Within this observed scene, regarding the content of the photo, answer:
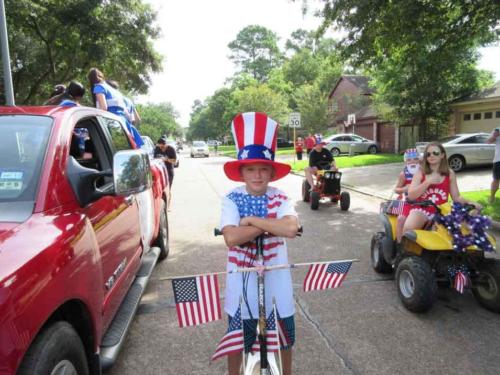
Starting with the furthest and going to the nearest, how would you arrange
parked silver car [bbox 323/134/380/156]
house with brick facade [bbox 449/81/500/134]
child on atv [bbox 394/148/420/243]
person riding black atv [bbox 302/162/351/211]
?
parked silver car [bbox 323/134/380/156]
house with brick facade [bbox 449/81/500/134]
person riding black atv [bbox 302/162/351/211]
child on atv [bbox 394/148/420/243]

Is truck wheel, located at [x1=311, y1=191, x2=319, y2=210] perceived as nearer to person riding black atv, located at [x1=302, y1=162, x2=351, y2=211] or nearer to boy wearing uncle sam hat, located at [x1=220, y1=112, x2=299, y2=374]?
person riding black atv, located at [x1=302, y1=162, x2=351, y2=211]

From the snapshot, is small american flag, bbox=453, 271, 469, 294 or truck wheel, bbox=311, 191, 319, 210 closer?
small american flag, bbox=453, 271, 469, 294

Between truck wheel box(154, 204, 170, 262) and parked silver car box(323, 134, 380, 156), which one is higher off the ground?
parked silver car box(323, 134, 380, 156)

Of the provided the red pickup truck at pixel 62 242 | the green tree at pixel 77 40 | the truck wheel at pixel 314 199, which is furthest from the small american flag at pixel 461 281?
the green tree at pixel 77 40

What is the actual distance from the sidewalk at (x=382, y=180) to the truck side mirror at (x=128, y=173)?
8.04 m

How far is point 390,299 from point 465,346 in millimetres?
989

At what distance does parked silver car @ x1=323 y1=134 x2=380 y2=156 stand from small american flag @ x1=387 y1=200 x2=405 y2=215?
22725 mm

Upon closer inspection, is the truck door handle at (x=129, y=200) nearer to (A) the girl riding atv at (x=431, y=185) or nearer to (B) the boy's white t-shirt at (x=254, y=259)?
(B) the boy's white t-shirt at (x=254, y=259)

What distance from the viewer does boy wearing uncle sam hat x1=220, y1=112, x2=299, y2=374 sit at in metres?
2.22

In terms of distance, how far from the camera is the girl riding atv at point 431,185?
418cm

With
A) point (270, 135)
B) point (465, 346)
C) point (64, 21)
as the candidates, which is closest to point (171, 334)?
point (270, 135)

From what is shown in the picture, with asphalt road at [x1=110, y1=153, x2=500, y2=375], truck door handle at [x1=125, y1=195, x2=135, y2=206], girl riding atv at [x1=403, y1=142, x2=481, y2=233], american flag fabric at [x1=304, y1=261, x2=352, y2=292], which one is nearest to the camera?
american flag fabric at [x1=304, y1=261, x2=352, y2=292]

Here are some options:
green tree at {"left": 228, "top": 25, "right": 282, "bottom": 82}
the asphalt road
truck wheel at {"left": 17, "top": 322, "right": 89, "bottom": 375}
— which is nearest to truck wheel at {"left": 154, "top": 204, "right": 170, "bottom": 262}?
the asphalt road

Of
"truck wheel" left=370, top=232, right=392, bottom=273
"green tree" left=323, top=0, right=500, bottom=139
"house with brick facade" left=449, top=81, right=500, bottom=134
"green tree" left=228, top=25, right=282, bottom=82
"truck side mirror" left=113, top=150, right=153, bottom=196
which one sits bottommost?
"truck wheel" left=370, top=232, right=392, bottom=273
